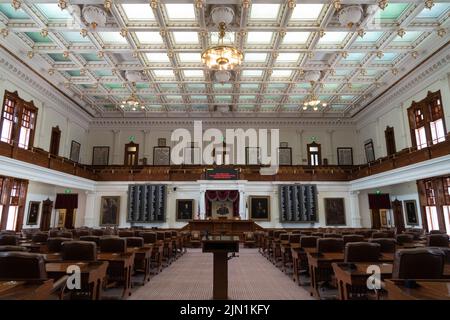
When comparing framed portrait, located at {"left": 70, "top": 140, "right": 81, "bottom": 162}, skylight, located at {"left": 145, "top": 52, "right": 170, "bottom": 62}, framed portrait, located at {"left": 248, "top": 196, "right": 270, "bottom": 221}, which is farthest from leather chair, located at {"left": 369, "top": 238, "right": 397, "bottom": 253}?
framed portrait, located at {"left": 70, "top": 140, "right": 81, "bottom": 162}

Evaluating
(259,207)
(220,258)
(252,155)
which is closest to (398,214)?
(259,207)

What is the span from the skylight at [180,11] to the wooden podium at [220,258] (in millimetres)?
8501

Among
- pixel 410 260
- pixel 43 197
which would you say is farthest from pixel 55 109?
Answer: pixel 410 260

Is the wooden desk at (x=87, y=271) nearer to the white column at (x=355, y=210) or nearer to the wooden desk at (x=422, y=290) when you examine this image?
the wooden desk at (x=422, y=290)

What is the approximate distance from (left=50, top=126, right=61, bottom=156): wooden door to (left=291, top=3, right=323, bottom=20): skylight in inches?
566

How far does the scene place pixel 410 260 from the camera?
2674mm

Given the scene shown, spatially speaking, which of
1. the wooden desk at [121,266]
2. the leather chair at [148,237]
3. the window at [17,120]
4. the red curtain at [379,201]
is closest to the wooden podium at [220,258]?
the wooden desk at [121,266]

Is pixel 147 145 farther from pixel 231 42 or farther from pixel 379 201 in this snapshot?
pixel 379 201

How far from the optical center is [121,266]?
462 centimetres

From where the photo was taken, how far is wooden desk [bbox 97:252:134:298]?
4451 mm

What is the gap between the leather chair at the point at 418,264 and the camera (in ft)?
8.77

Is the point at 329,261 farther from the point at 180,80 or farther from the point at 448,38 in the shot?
the point at 180,80

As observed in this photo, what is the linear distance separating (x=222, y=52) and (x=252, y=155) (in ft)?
39.1

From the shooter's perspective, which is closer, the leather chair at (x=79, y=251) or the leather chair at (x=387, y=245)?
the leather chair at (x=79, y=251)
